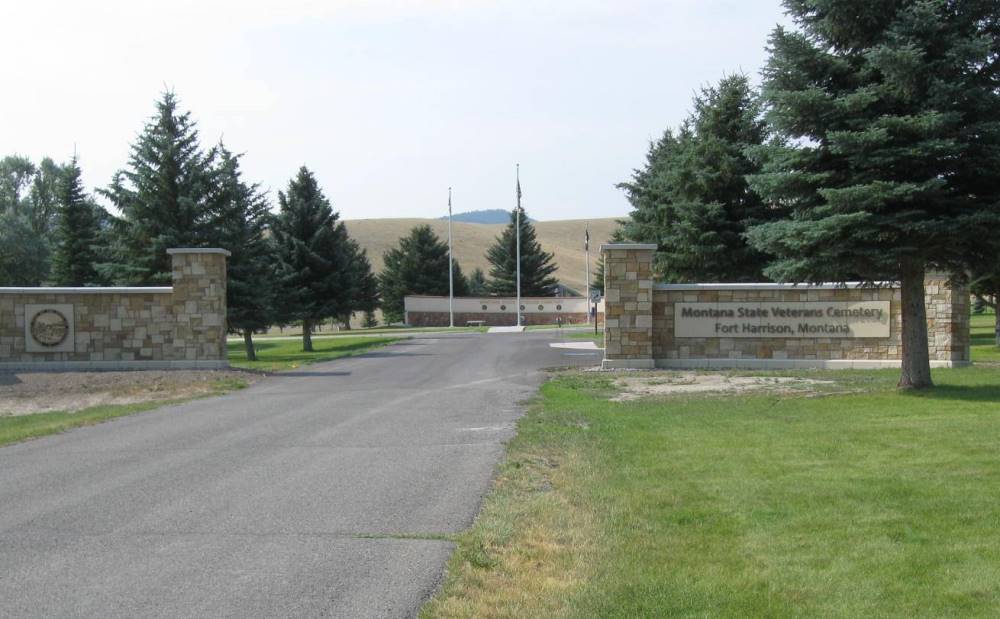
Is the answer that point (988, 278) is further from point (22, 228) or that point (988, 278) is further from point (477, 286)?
point (477, 286)

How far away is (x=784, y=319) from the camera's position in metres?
20.7

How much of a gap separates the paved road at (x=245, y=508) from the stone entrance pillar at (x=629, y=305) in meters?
6.93

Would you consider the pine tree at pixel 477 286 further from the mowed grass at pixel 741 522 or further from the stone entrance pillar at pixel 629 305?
the mowed grass at pixel 741 522

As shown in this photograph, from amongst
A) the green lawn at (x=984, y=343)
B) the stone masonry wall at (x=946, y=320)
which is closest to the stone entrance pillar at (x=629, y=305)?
the stone masonry wall at (x=946, y=320)

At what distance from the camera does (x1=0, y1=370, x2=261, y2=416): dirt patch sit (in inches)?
622

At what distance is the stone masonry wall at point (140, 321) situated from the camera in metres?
21.5

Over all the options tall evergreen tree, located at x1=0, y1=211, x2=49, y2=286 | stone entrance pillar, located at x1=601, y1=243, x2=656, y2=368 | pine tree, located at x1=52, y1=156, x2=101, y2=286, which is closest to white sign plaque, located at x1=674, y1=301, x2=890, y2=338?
stone entrance pillar, located at x1=601, y1=243, x2=656, y2=368

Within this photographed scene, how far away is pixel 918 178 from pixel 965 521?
8.99 m

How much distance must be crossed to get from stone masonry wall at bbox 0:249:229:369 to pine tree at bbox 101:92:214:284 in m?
6.81

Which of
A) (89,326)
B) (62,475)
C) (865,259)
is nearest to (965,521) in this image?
(62,475)

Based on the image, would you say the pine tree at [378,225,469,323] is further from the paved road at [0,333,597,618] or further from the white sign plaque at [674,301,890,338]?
the paved road at [0,333,597,618]

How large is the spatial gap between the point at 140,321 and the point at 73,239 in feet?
71.2

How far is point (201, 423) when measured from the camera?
12703 millimetres

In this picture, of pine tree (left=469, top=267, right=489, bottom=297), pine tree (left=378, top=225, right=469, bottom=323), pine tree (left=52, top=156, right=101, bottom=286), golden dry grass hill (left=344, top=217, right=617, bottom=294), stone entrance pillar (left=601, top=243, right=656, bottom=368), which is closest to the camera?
stone entrance pillar (left=601, top=243, right=656, bottom=368)
